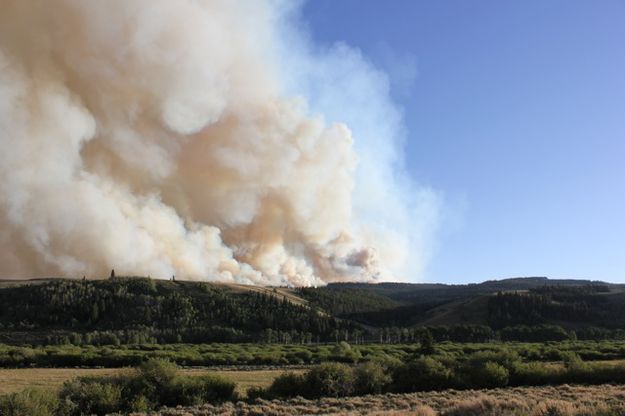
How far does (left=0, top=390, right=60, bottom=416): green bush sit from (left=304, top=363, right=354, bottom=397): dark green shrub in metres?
15.9

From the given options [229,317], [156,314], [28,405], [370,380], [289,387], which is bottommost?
[289,387]

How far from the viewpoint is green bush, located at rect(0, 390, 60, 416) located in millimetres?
24087

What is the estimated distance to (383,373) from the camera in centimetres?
3884

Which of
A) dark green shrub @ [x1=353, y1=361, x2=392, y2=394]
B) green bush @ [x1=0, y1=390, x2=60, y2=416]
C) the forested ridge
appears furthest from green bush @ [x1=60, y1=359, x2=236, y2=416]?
the forested ridge

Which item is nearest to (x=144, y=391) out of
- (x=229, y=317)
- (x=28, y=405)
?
(x=28, y=405)

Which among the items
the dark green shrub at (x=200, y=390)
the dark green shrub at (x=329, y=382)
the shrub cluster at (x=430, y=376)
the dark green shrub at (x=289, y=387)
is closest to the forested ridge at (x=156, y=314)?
the dark green shrub at (x=289, y=387)

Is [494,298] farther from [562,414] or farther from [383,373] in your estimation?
[562,414]

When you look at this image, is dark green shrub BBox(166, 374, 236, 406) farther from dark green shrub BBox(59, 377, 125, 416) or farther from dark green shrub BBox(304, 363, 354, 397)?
dark green shrub BBox(304, 363, 354, 397)

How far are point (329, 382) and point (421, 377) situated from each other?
7.70 meters

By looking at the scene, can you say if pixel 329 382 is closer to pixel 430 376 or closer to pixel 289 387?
pixel 289 387

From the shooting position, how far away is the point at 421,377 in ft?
129

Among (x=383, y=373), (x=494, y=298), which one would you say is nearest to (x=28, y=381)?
(x=383, y=373)

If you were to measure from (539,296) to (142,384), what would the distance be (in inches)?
6919

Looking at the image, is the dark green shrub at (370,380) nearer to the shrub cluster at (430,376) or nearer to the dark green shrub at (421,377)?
the shrub cluster at (430,376)
